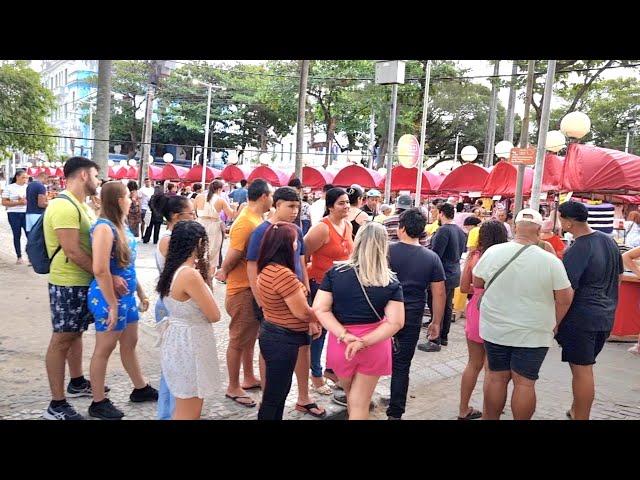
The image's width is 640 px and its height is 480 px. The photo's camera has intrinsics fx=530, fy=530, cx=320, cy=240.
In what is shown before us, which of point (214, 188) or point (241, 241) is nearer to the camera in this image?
point (241, 241)

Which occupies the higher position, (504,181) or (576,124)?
(576,124)

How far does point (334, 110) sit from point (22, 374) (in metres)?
28.9

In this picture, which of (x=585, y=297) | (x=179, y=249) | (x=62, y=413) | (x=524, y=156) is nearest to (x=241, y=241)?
(x=179, y=249)

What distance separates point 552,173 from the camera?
912 centimetres

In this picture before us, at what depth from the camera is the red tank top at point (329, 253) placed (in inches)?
186

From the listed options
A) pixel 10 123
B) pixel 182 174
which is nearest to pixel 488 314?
pixel 10 123

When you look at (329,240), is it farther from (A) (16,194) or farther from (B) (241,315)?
(A) (16,194)

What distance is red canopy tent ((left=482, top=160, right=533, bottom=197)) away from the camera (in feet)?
38.3

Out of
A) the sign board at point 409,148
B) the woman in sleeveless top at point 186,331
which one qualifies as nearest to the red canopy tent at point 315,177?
the sign board at point 409,148

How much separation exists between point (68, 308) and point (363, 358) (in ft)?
7.21

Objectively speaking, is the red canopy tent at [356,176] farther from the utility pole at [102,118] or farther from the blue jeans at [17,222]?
the blue jeans at [17,222]

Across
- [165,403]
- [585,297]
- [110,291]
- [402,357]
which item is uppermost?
[585,297]

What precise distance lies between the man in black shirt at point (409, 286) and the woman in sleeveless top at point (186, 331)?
1.60 metres

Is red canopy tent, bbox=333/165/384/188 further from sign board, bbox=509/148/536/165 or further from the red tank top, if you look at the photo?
the red tank top
